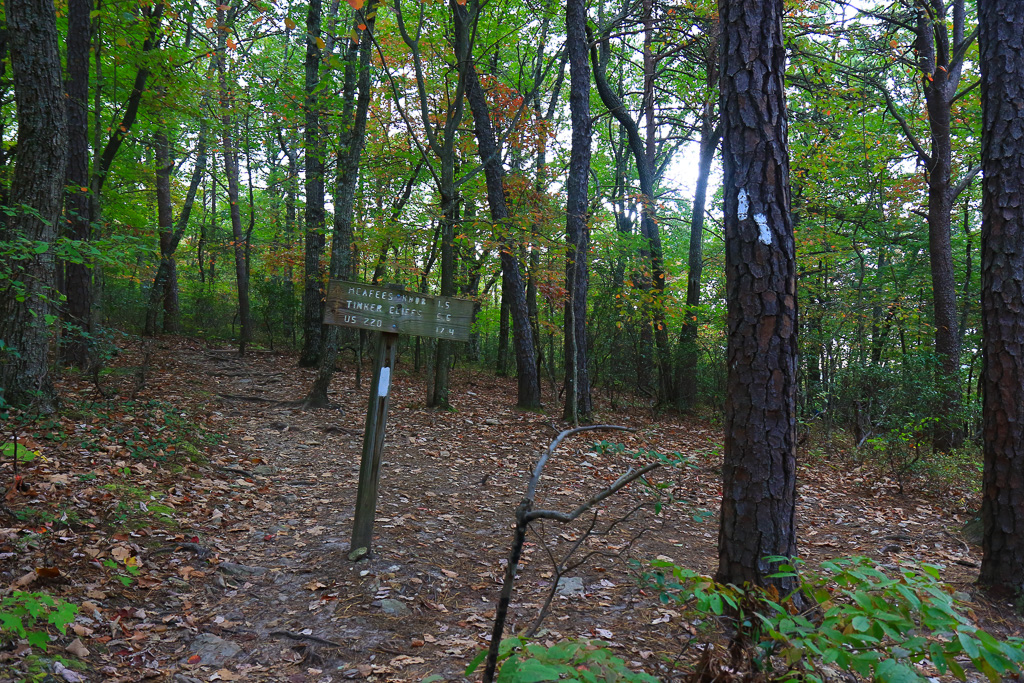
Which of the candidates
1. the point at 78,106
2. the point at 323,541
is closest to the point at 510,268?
the point at 323,541

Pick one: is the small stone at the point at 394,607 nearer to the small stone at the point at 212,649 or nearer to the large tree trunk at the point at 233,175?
the small stone at the point at 212,649

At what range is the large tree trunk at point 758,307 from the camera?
2.99 m

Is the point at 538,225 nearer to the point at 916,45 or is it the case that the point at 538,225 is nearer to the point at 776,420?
the point at 916,45

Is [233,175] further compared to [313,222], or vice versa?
[233,175]

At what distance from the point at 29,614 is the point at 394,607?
1.94m

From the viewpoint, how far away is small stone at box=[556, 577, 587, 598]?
395cm

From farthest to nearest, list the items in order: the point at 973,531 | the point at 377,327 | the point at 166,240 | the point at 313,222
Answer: the point at 166,240 < the point at 313,222 < the point at 973,531 < the point at 377,327

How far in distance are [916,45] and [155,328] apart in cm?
1757

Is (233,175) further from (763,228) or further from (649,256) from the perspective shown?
(763,228)

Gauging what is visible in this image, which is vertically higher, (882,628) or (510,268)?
(510,268)

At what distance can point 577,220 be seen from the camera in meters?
9.37

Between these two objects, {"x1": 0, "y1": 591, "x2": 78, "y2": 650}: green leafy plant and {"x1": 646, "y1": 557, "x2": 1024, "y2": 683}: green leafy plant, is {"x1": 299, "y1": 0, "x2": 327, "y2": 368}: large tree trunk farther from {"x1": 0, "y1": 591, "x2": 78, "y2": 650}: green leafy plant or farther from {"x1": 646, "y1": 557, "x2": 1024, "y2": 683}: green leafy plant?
{"x1": 646, "y1": 557, "x2": 1024, "y2": 683}: green leafy plant

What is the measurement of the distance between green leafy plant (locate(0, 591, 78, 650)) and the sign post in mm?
1977

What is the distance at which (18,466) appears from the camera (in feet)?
14.8
